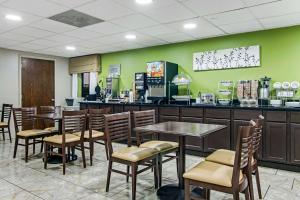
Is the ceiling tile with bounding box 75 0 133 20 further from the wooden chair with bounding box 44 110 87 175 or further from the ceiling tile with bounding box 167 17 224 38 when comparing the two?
the wooden chair with bounding box 44 110 87 175

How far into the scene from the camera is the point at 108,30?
4.82m

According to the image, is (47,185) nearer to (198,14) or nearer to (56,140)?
(56,140)

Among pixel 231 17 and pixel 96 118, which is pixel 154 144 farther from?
pixel 231 17

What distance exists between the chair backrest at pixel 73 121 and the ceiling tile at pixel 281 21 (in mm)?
3570

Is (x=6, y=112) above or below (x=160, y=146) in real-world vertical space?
above

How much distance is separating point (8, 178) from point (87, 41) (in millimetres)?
3498

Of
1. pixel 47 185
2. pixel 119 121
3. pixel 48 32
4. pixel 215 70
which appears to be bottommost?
pixel 47 185

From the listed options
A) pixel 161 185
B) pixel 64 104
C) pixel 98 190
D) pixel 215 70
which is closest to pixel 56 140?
pixel 98 190

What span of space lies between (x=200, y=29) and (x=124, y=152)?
3.02 m

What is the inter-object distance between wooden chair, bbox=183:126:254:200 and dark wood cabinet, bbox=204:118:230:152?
2.18 metres

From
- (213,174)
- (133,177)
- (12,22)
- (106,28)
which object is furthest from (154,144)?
(12,22)

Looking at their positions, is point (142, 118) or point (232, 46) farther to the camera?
point (232, 46)

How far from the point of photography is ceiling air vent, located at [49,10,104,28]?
3.87m

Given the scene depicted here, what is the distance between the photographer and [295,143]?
3.85 metres
